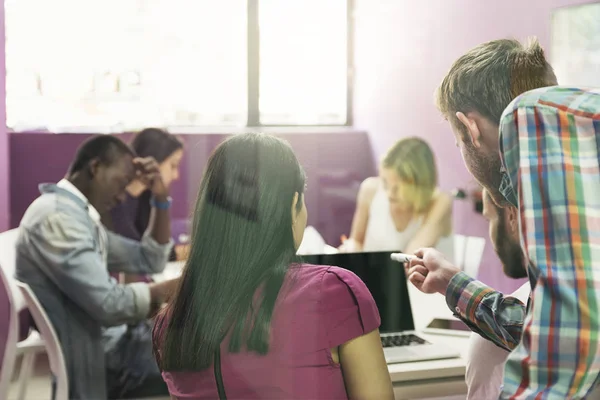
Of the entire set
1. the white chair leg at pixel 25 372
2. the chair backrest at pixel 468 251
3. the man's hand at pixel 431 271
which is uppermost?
the man's hand at pixel 431 271

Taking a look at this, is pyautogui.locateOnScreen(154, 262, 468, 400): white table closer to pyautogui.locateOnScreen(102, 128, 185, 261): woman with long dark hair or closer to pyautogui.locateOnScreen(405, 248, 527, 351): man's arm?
pyautogui.locateOnScreen(405, 248, 527, 351): man's arm

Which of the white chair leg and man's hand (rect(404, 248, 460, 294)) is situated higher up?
man's hand (rect(404, 248, 460, 294))

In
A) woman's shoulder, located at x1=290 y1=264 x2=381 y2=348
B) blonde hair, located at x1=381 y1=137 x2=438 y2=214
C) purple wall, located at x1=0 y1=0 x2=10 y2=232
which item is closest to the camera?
woman's shoulder, located at x1=290 y1=264 x2=381 y2=348

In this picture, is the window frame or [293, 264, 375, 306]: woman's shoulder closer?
[293, 264, 375, 306]: woman's shoulder

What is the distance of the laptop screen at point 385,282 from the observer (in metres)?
1.19

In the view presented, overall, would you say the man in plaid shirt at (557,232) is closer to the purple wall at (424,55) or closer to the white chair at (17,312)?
the purple wall at (424,55)

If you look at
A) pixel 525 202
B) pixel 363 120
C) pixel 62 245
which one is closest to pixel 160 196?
pixel 62 245

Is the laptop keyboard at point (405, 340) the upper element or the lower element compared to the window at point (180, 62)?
lower

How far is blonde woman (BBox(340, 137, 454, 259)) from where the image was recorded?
6.57 ft

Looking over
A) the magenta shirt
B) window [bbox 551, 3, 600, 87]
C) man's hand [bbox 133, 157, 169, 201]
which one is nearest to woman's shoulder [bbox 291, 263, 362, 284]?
the magenta shirt

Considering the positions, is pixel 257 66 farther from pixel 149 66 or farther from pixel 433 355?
pixel 433 355

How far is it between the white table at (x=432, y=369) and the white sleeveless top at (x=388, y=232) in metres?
0.36

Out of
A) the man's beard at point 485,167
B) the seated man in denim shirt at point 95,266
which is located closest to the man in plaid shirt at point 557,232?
the man's beard at point 485,167

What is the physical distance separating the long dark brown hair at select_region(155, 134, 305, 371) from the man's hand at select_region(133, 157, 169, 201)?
2.77 feet
